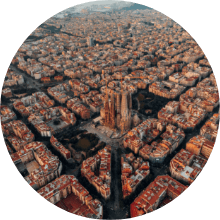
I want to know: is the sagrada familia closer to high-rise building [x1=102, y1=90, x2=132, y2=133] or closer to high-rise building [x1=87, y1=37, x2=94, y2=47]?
high-rise building [x1=102, y1=90, x2=132, y2=133]

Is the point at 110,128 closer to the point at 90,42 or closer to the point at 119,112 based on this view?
the point at 119,112

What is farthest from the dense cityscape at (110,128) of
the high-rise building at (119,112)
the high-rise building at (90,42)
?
the high-rise building at (90,42)

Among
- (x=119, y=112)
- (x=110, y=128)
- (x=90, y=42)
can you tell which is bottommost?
(x=110, y=128)

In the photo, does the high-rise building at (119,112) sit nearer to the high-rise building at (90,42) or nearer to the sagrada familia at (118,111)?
the sagrada familia at (118,111)

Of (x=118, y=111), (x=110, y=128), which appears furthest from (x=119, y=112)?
(x=110, y=128)

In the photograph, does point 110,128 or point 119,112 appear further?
point 110,128

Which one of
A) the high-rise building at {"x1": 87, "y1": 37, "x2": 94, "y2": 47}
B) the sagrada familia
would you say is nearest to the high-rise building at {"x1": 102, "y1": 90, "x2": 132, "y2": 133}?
the sagrada familia

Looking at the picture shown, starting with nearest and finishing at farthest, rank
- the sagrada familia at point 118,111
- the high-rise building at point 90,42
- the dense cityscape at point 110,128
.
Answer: the dense cityscape at point 110,128 < the sagrada familia at point 118,111 < the high-rise building at point 90,42

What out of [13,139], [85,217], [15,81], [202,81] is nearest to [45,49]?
[15,81]
